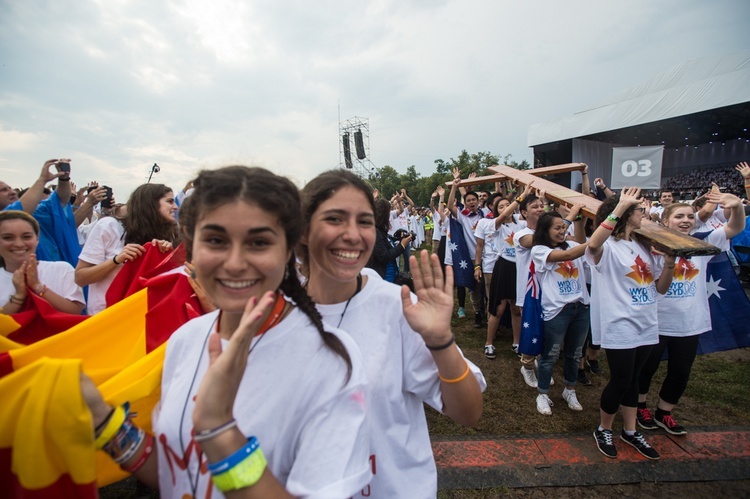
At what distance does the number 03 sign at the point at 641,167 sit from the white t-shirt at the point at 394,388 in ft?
24.0

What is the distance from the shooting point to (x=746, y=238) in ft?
25.1

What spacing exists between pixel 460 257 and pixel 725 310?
11.2 ft

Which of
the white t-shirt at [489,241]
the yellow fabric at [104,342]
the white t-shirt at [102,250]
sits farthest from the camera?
the white t-shirt at [489,241]

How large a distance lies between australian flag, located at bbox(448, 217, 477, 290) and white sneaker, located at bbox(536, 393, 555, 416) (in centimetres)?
275

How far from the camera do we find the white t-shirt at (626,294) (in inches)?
116

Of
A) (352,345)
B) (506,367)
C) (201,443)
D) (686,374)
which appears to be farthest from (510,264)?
(201,443)

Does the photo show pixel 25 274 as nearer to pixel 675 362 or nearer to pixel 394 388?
pixel 394 388

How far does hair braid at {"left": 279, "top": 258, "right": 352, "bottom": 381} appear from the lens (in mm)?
1032

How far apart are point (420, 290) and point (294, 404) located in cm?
64

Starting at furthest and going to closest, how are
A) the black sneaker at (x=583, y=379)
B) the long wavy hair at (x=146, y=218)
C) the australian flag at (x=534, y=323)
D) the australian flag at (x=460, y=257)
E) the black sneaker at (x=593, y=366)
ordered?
1. the australian flag at (x=460, y=257)
2. the black sneaker at (x=593, y=366)
3. the black sneaker at (x=583, y=379)
4. the australian flag at (x=534, y=323)
5. the long wavy hair at (x=146, y=218)

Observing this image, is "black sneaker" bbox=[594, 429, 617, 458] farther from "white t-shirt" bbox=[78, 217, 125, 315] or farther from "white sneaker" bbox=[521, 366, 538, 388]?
"white t-shirt" bbox=[78, 217, 125, 315]

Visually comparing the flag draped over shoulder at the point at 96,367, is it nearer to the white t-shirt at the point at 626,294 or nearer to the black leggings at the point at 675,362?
the white t-shirt at the point at 626,294

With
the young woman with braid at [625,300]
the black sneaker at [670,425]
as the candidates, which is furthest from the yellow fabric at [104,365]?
the black sneaker at [670,425]

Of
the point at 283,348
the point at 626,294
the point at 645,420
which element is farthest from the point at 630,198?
the point at 283,348
